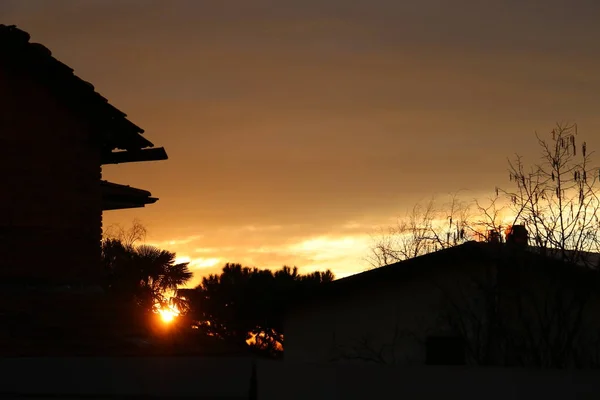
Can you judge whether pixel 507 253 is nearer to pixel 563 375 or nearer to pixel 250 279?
pixel 563 375

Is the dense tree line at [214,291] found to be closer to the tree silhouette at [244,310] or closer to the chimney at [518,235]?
the tree silhouette at [244,310]

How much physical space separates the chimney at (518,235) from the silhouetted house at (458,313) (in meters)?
0.13

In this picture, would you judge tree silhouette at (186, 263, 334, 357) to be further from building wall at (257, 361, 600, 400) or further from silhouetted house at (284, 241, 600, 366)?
building wall at (257, 361, 600, 400)

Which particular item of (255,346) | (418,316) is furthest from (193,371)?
(255,346)

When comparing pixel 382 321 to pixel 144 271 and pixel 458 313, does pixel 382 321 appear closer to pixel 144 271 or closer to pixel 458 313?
pixel 458 313

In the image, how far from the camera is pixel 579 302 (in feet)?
58.5

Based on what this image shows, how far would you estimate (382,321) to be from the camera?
67.7 feet

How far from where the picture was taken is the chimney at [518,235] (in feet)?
58.3

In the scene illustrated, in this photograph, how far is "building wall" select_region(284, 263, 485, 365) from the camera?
782 inches

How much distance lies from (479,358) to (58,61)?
1074 centimetres

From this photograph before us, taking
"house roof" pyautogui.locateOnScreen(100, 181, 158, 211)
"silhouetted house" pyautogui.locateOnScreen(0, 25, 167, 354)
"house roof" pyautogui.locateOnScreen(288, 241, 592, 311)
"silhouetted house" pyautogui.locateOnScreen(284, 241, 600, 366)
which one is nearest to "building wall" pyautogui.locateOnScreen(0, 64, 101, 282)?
"silhouetted house" pyautogui.locateOnScreen(0, 25, 167, 354)

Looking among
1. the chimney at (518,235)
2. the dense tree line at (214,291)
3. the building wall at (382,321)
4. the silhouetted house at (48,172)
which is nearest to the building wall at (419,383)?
the silhouetted house at (48,172)

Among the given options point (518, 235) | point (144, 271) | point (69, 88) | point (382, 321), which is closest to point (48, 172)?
point (69, 88)

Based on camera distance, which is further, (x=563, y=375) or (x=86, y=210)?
(x=86, y=210)
